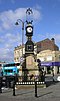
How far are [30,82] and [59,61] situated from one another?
60.9 meters

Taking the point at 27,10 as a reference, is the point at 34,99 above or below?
below

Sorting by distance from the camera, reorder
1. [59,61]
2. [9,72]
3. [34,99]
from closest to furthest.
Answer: [34,99], [9,72], [59,61]

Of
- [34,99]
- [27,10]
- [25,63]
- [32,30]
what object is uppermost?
[27,10]

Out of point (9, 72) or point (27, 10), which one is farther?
point (9, 72)

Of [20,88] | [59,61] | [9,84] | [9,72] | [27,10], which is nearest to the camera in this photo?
[20,88]

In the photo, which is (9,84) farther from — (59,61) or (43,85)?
(59,61)

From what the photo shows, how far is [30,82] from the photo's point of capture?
2777 cm

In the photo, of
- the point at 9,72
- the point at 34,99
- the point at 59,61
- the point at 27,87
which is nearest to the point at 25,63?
the point at 27,87

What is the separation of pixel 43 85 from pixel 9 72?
28692mm

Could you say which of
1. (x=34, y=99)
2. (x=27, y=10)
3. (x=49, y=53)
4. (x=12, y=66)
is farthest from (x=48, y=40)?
(x=34, y=99)

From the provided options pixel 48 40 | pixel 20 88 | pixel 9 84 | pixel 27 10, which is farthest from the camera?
pixel 48 40

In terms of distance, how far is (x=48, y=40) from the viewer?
10844 centimetres

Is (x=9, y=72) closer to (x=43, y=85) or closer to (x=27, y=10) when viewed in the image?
(x=27, y=10)

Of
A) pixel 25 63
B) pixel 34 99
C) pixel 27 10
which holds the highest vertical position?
pixel 27 10
